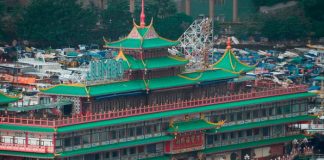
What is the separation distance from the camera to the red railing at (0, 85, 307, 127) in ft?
326

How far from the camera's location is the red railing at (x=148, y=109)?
326 feet

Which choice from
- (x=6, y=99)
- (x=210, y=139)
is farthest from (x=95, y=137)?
(x=210, y=139)

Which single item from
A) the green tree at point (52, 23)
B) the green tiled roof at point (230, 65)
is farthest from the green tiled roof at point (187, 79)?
the green tree at point (52, 23)

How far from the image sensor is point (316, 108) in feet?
411

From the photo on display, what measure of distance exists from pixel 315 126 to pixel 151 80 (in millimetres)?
17145

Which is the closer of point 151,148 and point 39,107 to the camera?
point 39,107

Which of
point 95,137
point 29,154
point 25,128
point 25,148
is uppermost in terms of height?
point 25,128

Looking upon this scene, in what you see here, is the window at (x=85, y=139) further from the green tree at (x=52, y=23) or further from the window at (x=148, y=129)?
the green tree at (x=52, y=23)

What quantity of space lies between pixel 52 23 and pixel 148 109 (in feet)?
146

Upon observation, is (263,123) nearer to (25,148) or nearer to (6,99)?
(6,99)

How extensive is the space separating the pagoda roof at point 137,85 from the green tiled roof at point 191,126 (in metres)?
2.50

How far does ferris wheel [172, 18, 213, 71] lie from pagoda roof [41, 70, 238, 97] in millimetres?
2231

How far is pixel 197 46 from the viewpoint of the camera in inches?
4569

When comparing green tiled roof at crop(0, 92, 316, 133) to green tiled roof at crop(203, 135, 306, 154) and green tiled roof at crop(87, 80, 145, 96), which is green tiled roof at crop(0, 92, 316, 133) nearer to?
green tiled roof at crop(87, 80, 145, 96)
